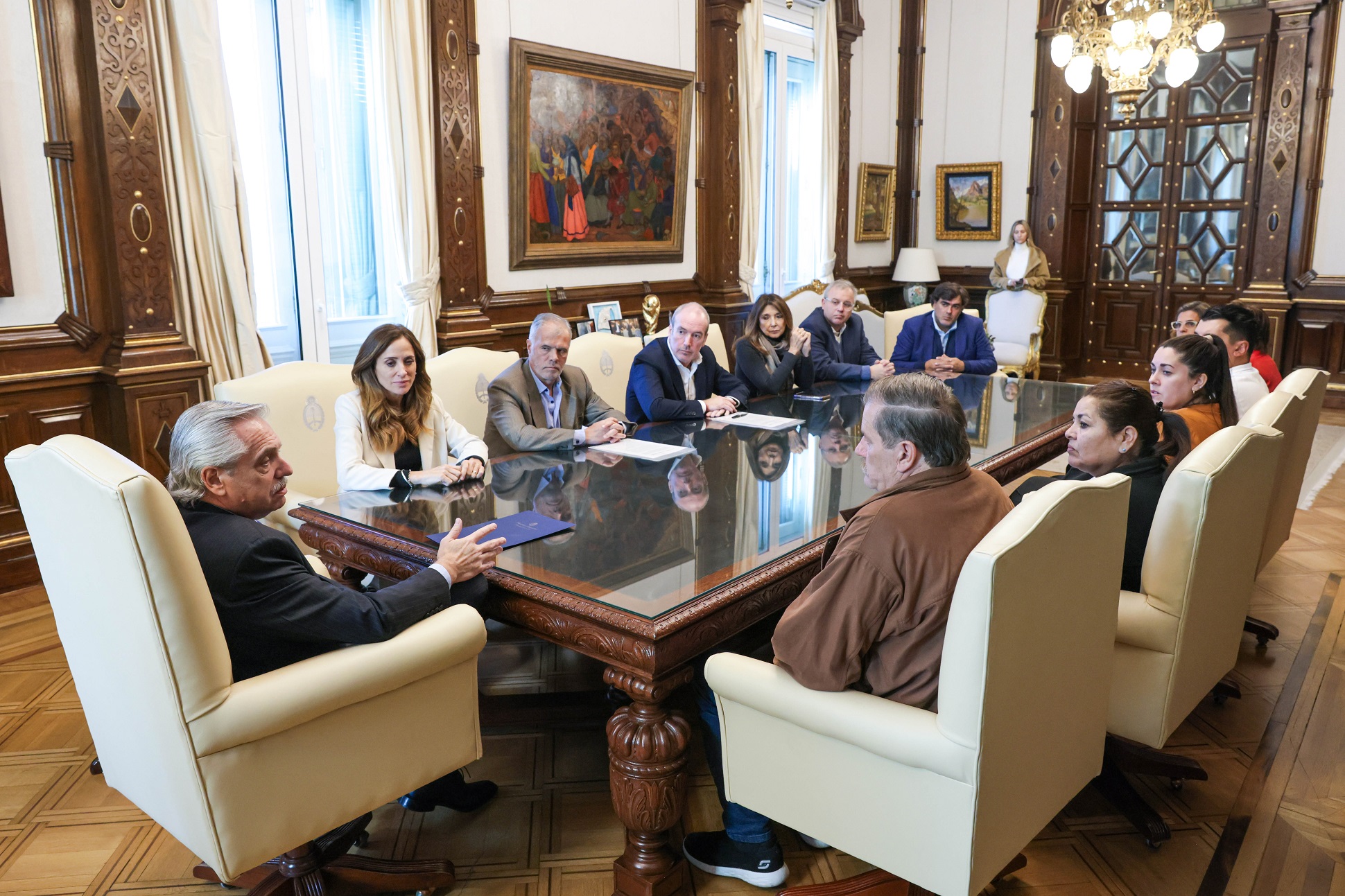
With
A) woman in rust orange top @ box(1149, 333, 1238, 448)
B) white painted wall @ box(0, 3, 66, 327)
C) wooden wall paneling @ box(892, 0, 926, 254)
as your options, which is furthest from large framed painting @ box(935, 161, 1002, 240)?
white painted wall @ box(0, 3, 66, 327)

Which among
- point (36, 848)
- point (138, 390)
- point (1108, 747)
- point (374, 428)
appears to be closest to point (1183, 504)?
point (1108, 747)

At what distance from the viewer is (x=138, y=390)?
14.1 feet

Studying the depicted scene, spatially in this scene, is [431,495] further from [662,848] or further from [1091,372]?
[1091,372]

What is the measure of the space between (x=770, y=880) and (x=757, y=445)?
1687 millimetres

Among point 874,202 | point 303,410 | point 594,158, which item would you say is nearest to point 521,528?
point 303,410

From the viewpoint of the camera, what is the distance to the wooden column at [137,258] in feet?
13.4

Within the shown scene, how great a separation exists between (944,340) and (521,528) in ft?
13.4

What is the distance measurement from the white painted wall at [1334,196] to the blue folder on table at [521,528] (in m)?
8.27

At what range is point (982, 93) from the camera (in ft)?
31.2

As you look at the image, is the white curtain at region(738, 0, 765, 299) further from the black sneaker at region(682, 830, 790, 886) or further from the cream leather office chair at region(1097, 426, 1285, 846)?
the black sneaker at region(682, 830, 790, 886)

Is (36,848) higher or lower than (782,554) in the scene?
lower

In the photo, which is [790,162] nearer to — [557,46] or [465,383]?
[557,46]

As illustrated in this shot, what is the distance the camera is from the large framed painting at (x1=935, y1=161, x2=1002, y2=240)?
31.4 feet

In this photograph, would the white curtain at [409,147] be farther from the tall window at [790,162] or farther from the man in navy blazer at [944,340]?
the tall window at [790,162]
